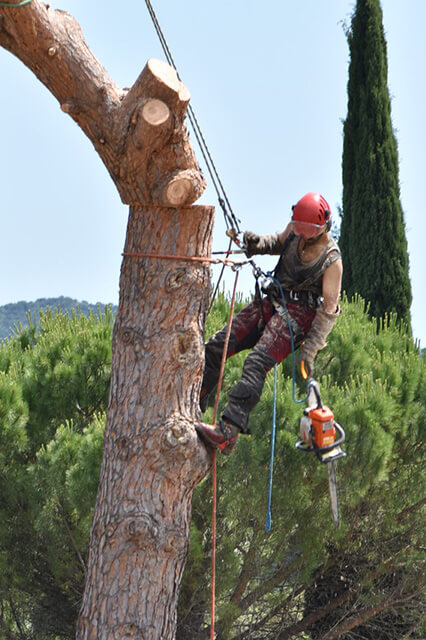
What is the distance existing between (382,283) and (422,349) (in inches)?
191

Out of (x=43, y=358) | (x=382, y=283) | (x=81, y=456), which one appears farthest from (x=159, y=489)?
(x=382, y=283)

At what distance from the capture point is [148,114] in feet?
14.2

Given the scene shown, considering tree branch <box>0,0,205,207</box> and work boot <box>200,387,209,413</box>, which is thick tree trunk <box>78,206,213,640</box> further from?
work boot <box>200,387,209,413</box>

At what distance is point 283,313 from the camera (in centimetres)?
486

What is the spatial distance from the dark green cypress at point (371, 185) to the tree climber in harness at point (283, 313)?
8605mm

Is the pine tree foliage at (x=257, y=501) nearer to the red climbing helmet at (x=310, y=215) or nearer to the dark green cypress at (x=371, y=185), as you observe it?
the red climbing helmet at (x=310, y=215)

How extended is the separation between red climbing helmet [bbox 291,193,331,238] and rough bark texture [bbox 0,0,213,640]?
484mm

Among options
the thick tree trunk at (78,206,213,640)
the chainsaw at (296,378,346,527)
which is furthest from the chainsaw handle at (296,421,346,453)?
the thick tree trunk at (78,206,213,640)

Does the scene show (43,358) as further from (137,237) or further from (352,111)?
(352,111)

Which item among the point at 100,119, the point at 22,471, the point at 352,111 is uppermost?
the point at 352,111

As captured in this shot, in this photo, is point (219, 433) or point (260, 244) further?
point (260, 244)

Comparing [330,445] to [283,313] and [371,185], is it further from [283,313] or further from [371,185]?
[371,185]

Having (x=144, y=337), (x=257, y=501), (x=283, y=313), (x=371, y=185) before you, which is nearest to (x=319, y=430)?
(x=283, y=313)

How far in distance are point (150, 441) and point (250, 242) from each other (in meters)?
1.26
